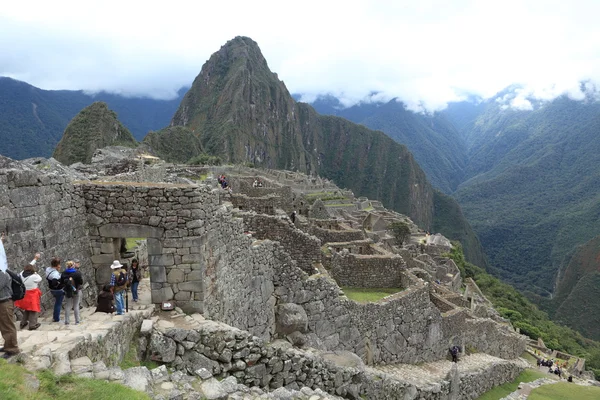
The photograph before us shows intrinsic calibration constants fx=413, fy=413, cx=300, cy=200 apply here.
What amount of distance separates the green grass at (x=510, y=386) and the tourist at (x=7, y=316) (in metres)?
18.6

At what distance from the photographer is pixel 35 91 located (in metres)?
87.0

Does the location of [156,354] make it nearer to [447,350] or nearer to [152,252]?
[152,252]

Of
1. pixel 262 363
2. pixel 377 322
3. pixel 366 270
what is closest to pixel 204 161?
pixel 366 270

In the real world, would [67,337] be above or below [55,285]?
below

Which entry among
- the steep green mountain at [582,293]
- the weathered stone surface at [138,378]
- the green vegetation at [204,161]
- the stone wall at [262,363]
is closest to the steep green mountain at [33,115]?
the green vegetation at [204,161]

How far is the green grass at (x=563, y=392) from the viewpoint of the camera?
18.7 m

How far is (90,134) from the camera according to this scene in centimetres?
9038

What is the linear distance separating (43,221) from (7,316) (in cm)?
215

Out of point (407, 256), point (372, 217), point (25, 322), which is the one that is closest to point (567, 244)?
point (372, 217)

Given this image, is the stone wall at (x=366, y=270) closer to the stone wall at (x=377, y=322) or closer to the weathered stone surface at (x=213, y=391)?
the stone wall at (x=377, y=322)

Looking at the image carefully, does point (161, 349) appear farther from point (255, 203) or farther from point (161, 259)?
point (255, 203)

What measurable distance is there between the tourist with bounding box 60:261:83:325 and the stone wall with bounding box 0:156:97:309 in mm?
474

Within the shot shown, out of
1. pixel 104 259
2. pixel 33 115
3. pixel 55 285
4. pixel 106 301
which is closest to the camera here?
pixel 55 285

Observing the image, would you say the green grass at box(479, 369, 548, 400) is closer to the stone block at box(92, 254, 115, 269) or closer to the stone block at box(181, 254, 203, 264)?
the stone block at box(181, 254, 203, 264)
